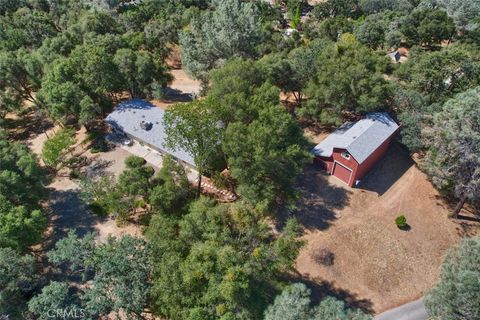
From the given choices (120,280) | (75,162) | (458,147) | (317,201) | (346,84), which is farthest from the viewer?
(75,162)

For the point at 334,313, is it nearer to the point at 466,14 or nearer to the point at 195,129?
the point at 195,129

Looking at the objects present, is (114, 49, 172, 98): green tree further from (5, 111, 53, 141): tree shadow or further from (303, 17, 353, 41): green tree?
(303, 17, 353, 41): green tree

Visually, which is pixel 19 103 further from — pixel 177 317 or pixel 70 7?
pixel 177 317

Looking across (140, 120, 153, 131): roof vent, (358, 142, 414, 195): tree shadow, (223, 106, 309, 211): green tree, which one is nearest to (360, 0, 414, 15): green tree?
(358, 142, 414, 195): tree shadow

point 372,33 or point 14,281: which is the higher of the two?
point 372,33

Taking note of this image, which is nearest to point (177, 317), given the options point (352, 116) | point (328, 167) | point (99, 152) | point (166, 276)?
point (166, 276)

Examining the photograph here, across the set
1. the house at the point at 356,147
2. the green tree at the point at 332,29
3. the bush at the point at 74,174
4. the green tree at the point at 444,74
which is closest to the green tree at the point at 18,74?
the bush at the point at 74,174

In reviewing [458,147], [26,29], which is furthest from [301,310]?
[26,29]
